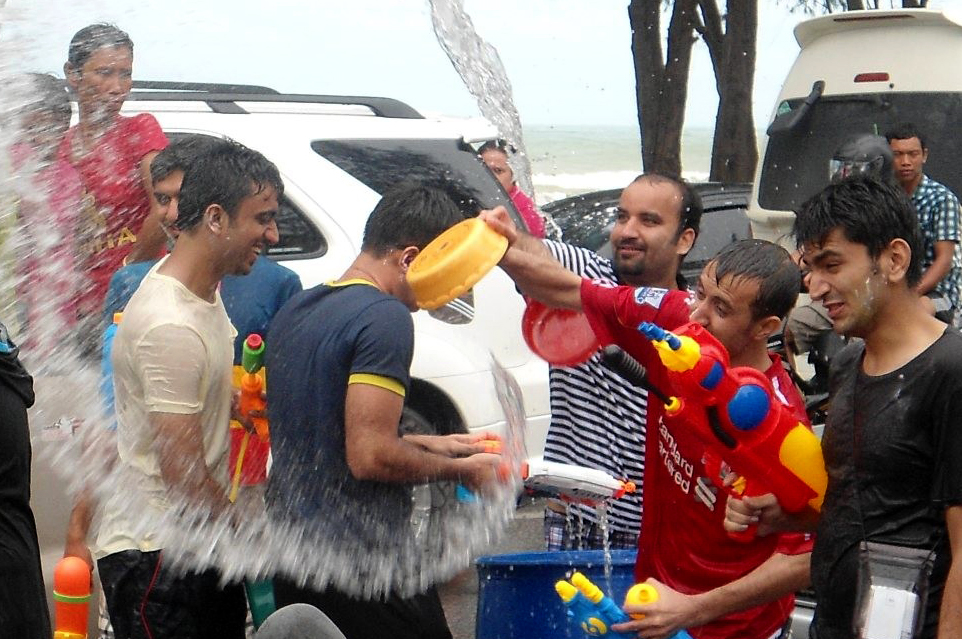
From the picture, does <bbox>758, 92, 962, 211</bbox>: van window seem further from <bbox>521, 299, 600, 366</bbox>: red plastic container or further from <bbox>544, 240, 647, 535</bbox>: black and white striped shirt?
<bbox>521, 299, 600, 366</bbox>: red plastic container

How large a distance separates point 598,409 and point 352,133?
1.76 m

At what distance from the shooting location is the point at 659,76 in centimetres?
1248

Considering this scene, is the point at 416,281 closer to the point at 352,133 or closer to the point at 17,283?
the point at 17,283

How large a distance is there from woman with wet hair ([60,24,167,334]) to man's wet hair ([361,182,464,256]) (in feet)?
2.51

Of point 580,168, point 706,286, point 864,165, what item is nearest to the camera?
point 706,286

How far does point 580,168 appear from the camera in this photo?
34.3 feet

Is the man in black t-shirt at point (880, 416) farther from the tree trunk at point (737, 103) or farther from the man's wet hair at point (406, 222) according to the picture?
the tree trunk at point (737, 103)

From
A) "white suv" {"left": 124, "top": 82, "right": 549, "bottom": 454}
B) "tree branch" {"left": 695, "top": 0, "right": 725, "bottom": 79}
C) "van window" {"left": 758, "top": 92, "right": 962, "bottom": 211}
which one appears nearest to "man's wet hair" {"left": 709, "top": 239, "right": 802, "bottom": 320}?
"white suv" {"left": 124, "top": 82, "right": 549, "bottom": 454}

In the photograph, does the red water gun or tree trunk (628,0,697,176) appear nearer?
the red water gun

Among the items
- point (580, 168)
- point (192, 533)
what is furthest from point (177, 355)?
point (580, 168)

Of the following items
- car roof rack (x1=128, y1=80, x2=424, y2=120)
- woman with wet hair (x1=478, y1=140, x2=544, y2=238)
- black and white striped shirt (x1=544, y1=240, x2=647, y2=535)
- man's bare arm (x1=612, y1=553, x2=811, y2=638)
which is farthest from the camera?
woman with wet hair (x1=478, y1=140, x2=544, y2=238)

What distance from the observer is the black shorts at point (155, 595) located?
3250 millimetres

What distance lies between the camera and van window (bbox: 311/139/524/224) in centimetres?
477

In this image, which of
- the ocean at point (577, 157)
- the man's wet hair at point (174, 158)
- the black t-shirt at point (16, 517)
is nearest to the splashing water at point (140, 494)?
the man's wet hair at point (174, 158)
